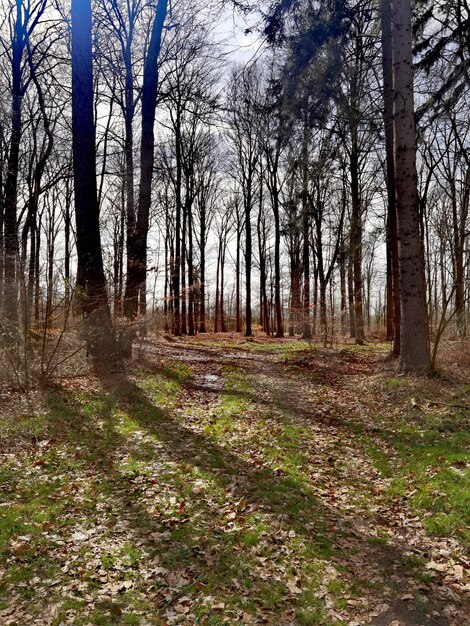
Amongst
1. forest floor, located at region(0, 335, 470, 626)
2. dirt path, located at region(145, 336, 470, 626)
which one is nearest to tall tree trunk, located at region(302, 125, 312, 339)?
dirt path, located at region(145, 336, 470, 626)

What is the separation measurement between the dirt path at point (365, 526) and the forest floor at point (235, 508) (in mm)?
16

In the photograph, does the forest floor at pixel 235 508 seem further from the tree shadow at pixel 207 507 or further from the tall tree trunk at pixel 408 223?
the tall tree trunk at pixel 408 223

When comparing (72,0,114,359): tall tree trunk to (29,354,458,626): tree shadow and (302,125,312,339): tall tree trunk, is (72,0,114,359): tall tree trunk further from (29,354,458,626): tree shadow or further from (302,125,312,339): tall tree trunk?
(302,125,312,339): tall tree trunk

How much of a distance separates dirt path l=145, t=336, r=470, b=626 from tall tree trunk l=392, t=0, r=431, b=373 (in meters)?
1.42

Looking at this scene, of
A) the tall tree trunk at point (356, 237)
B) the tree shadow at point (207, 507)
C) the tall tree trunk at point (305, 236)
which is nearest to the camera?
the tree shadow at point (207, 507)

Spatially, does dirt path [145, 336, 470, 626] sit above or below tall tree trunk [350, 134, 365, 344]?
below

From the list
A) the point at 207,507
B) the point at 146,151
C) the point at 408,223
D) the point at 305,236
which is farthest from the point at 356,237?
the point at 207,507

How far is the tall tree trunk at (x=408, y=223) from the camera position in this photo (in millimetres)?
8102

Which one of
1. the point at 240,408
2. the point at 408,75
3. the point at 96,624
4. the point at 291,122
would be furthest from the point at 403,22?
the point at 96,624

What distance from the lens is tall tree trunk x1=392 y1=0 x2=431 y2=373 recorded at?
8.10 metres

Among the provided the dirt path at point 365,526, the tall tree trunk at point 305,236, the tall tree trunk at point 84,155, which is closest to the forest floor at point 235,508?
the dirt path at point 365,526

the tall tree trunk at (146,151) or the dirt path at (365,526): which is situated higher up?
the tall tree trunk at (146,151)

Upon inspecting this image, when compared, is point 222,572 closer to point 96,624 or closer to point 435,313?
point 96,624

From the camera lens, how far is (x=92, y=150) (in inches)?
365
